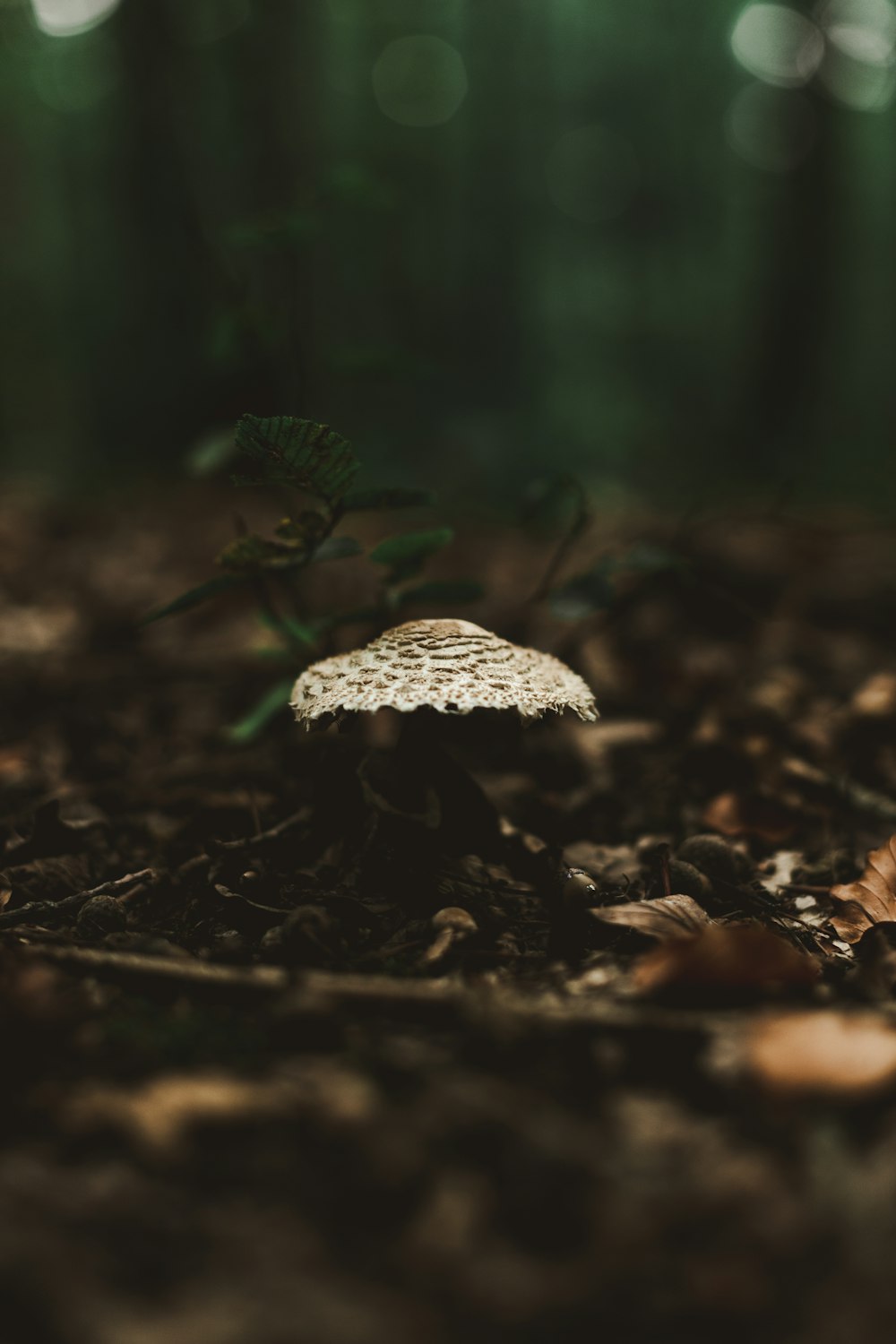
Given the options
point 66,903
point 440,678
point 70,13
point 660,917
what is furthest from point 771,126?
point 66,903

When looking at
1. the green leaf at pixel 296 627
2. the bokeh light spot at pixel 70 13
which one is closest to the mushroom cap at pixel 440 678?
the green leaf at pixel 296 627

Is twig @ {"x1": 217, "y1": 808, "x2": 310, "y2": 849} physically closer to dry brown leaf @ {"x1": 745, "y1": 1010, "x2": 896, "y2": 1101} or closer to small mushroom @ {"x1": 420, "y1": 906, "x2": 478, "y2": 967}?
small mushroom @ {"x1": 420, "y1": 906, "x2": 478, "y2": 967}

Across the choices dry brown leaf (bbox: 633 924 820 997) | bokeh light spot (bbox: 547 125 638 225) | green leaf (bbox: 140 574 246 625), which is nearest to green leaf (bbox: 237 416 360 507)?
green leaf (bbox: 140 574 246 625)

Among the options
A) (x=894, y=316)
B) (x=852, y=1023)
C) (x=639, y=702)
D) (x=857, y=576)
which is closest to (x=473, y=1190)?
(x=852, y=1023)

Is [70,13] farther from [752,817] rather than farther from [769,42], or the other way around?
[752,817]

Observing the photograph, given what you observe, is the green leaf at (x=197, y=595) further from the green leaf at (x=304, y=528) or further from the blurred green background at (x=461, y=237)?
the blurred green background at (x=461, y=237)

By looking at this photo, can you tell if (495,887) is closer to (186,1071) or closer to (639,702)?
(186,1071)
